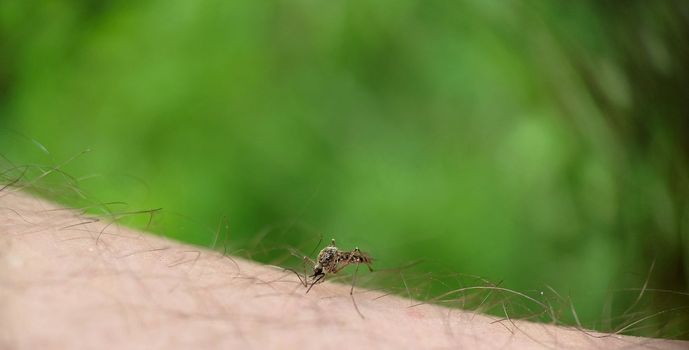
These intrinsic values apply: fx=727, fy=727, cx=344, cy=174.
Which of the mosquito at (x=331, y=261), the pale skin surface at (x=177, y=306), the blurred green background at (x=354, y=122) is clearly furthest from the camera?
the blurred green background at (x=354, y=122)

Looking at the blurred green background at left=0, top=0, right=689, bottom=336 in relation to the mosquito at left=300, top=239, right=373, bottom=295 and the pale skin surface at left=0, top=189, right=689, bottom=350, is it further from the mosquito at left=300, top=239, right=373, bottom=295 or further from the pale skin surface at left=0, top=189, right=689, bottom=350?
the pale skin surface at left=0, top=189, right=689, bottom=350

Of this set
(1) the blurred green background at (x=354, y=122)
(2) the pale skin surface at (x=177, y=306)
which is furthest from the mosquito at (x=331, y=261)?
(1) the blurred green background at (x=354, y=122)

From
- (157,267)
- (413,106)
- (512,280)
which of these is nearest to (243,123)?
(413,106)

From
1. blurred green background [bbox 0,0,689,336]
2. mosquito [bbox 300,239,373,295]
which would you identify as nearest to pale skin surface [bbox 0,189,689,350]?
mosquito [bbox 300,239,373,295]

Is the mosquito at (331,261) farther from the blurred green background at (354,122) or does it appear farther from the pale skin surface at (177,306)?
the blurred green background at (354,122)

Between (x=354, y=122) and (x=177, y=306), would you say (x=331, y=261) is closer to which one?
(x=177, y=306)

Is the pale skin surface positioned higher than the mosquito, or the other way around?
the pale skin surface

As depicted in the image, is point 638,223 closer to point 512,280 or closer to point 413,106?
point 512,280
